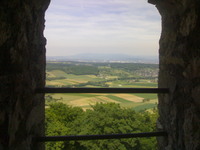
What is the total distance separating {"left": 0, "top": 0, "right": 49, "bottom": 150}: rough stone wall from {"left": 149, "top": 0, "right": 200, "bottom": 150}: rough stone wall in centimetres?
111

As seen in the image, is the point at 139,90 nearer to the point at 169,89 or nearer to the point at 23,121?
the point at 169,89

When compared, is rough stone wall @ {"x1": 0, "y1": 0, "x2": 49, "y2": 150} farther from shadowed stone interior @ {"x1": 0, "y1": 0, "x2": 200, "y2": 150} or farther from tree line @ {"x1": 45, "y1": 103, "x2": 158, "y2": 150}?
tree line @ {"x1": 45, "y1": 103, "x2": 158, "y2": 150}

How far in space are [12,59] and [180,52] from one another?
50.2 inches

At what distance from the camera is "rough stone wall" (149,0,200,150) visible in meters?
1.50

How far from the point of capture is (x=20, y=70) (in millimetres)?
1520

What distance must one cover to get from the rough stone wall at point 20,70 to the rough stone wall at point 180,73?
3.65 ft

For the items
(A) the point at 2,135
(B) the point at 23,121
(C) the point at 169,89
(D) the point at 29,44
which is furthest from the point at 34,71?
(C) the point at 169,89

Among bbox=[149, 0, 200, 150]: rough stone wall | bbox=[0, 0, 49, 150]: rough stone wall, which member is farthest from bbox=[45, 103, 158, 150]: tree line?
bbox=[0, 0, 49, 150]: rough stone wall

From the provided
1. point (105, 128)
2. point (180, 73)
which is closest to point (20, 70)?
point (180, 73)

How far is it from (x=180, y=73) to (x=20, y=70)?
1.24m

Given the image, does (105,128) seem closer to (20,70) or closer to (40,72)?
(40,72)

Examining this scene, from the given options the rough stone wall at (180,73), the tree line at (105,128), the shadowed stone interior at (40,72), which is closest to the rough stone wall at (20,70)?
the shadowed stone interior at (40,72)

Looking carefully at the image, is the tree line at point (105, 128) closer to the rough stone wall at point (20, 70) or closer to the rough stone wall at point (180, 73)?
the rough stone wall at point (180, 73)

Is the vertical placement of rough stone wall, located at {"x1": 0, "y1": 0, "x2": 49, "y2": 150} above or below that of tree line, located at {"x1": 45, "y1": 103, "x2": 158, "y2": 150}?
above
